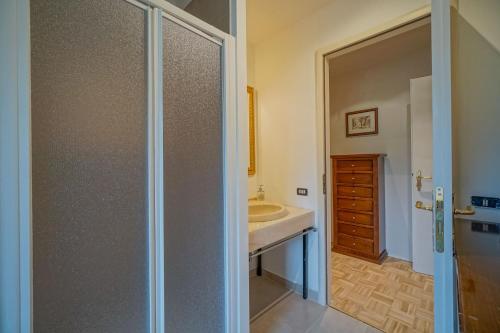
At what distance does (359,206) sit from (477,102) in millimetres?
1919

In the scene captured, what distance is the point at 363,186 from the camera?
2.86 m

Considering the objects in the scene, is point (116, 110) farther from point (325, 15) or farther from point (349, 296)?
point (349, 296)

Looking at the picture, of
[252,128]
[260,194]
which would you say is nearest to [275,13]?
[252,128]

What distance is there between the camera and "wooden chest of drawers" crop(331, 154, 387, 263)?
2789 mm

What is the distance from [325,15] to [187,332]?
2507mm

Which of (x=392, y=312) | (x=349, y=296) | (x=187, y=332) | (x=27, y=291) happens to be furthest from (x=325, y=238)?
(x=27, y=291)

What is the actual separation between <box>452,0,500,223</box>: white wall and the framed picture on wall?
6.22 ft

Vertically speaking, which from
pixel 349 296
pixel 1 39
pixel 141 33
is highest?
pixel 141 33

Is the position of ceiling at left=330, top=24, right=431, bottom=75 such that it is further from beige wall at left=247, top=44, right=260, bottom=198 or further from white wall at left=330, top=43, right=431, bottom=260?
beige wall at left=247, top=44, right=260, bottom=198

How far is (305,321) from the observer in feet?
5.97

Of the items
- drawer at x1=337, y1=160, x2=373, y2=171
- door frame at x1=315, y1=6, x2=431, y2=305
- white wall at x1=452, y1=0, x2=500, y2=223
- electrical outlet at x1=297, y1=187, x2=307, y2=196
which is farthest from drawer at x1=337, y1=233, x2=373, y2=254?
white wall at x1=452, y1=0, x2=500, y2=223

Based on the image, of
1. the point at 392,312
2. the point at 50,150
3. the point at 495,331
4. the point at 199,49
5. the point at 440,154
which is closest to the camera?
the point at 495,331

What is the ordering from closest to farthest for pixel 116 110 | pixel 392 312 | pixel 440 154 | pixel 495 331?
1. pixel 495 331
2. pixel 116 110
3. pixel 440 154
4. pixel 392 312

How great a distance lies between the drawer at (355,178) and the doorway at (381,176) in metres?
0.01
